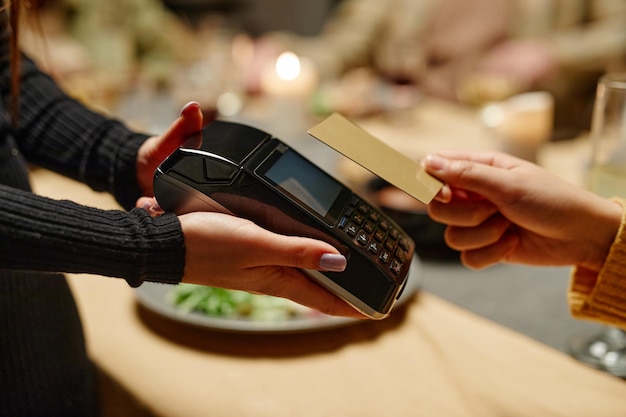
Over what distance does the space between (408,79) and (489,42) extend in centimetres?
120

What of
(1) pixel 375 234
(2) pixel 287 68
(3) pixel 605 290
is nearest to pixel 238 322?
(1) pixel 375 234

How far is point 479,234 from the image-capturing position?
722 millimetres

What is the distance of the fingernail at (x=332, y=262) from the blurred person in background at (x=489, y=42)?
179cm

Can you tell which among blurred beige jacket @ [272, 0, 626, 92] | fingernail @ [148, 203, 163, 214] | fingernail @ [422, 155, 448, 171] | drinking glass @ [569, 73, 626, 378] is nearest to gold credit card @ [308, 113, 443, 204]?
fingernail @ [422, 155, 448, 171]

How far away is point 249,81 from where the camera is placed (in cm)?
186

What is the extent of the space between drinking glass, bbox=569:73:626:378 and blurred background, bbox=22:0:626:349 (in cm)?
4

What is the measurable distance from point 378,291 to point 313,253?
73 millimetres

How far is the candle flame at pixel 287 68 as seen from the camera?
157cm

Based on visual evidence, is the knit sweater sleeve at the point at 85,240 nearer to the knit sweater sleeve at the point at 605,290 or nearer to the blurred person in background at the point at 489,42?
the knit sweater sleeve at the point at 605,290

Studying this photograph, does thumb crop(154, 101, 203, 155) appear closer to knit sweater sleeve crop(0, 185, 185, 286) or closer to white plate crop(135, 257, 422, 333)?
knit sweater sleeve crop(0, 185, 185, 286)

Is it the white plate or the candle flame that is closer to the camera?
the white plate

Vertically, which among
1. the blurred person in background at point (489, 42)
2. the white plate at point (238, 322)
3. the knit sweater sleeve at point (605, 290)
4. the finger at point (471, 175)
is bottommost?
the blurred person in background at point (489, 42)

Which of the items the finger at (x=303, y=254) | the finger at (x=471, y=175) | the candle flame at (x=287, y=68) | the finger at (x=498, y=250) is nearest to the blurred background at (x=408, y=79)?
the candle flame at (x=287, y=68)

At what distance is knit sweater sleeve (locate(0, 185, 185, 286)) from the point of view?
0.45 m
